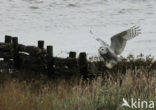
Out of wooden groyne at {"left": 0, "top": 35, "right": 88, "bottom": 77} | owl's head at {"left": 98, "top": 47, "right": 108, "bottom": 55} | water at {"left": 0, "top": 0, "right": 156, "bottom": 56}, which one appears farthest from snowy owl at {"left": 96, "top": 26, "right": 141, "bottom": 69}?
water at {"left": 0, "top": 0, "right": 156, "bottom": 56}

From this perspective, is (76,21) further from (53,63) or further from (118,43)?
(118,43)

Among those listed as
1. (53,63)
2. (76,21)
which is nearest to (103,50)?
(53,63)

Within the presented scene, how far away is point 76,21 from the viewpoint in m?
27.8

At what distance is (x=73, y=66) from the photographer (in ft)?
44.5

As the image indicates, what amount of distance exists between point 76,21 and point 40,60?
1385 centimetres

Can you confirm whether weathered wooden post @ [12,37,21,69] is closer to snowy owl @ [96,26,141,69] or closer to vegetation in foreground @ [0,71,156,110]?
snowy owl @ [96,26,141,69]

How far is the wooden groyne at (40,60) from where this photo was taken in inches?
531

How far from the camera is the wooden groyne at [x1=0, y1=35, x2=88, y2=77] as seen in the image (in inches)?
531

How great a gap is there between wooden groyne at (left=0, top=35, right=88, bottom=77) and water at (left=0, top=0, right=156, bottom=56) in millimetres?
3858

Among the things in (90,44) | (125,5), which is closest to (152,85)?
(90,44)

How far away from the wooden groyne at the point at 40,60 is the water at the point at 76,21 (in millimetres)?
3858

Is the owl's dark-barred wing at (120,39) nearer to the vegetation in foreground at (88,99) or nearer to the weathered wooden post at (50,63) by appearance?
the vegetation in foreground at (88,99)

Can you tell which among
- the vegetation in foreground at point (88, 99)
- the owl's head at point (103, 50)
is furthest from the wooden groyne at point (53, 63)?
the vegetation in foreground at point (88, 99)

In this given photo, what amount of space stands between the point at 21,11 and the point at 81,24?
5293 mm
